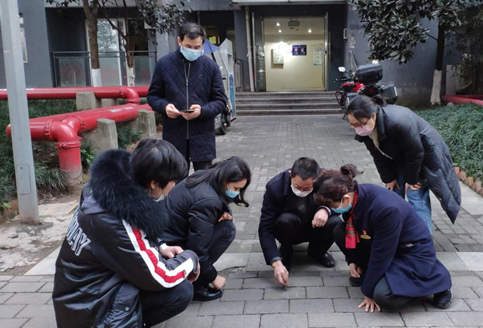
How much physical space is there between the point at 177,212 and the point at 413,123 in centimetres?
171

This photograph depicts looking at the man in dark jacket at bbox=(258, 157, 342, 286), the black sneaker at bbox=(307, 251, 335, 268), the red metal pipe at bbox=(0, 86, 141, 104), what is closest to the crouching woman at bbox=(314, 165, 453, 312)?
the man in dark jacket at bbox=(258, 157, 342, 286)

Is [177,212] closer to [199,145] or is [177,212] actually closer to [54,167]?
[199,145]

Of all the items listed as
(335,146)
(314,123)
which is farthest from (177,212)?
(314,123)

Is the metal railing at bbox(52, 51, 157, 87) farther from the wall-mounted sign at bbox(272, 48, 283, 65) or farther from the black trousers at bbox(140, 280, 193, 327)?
the black trousers at bbox(140, 280, 193, 327)

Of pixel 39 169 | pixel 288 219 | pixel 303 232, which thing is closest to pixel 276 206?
pixel 288 219

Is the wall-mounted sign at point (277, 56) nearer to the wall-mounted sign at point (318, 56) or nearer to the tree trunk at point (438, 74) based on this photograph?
the wall-mounted sign at point (318, 56)

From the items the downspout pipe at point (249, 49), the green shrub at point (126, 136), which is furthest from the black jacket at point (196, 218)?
the downspout pipe at point (249, 49)

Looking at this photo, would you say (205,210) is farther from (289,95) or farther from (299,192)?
(289,95)

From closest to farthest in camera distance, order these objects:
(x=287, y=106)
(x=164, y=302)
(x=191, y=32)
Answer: (x=164, y=302) → (x=191, y=32) → (x=287, y=106)

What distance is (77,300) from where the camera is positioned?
6.48ft

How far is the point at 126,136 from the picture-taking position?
7.76 metres

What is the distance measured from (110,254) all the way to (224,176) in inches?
35.6

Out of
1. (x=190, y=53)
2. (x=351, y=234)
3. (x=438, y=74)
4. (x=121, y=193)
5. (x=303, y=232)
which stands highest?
(x=190, y=53)

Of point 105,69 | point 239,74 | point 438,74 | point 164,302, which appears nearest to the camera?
point 164,302
